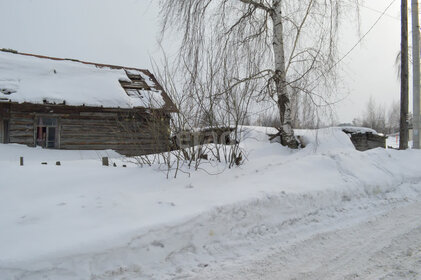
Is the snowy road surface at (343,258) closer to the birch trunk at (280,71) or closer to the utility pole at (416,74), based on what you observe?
the birch trunk at (280,71)

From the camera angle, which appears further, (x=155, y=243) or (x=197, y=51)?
(x=197, y=51)

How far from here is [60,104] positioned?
35.4 ft

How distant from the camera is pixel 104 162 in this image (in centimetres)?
473

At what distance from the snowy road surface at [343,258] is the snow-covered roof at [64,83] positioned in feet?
27.2

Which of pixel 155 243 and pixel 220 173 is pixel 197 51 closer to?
pixel 220 173

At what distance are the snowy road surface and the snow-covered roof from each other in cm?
828

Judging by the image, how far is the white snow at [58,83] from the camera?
10.6 metres

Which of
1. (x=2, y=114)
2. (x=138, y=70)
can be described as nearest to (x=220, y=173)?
(x=2, y=114)

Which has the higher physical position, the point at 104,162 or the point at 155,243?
the point at 104,162

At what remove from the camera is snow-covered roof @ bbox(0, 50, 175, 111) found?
10656 mm

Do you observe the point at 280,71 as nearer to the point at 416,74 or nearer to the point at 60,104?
the point at 416,74

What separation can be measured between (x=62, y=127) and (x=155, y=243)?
11433mm

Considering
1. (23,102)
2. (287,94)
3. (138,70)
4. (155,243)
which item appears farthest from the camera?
(138,70)

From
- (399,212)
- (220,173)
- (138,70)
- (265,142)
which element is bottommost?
(399,212)
